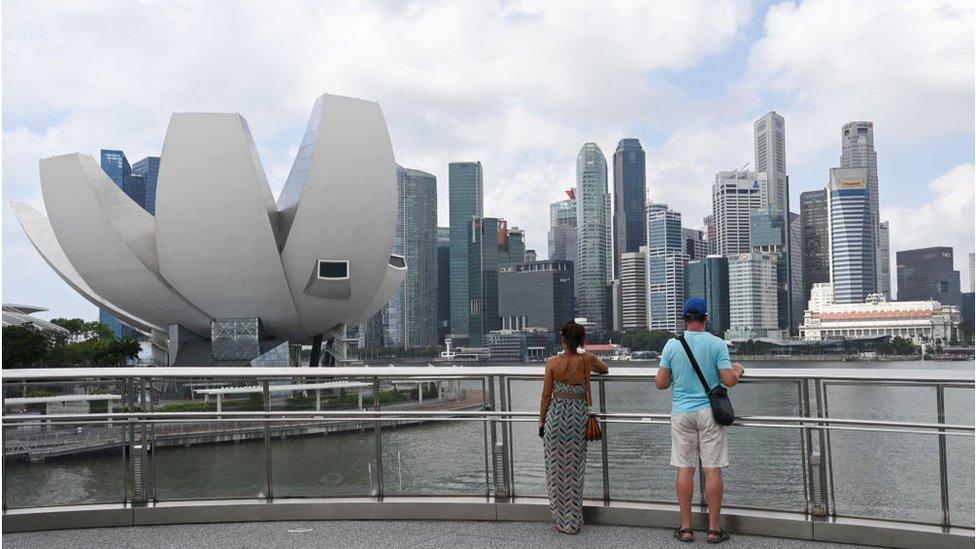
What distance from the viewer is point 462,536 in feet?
15.2

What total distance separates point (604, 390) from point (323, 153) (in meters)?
29.9

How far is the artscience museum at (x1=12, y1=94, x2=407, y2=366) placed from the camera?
3338cm

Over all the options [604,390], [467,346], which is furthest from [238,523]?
[467,346]

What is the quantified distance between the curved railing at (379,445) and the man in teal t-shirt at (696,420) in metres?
0.28

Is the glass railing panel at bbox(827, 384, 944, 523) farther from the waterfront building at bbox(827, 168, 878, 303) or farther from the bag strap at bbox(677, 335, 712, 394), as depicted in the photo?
the waterfront building at bbox(827, 168, 878, 303)

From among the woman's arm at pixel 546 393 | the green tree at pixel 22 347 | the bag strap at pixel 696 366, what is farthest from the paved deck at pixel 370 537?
the green tree at pixel 22 347

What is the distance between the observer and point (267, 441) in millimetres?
5121

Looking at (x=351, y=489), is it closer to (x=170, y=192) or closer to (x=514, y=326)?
A: (x=170, y=192)

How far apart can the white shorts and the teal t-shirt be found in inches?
1.7

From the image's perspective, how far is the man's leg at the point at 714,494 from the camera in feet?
14.3

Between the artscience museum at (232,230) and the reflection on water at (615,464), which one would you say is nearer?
the reflection on water at (615,464)

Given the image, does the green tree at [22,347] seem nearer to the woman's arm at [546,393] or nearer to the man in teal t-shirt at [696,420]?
the woman's arm at [546,393]

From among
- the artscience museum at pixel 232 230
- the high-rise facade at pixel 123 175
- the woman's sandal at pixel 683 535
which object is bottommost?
the woman's sandal at pixel 683 535

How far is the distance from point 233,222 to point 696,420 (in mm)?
31539
